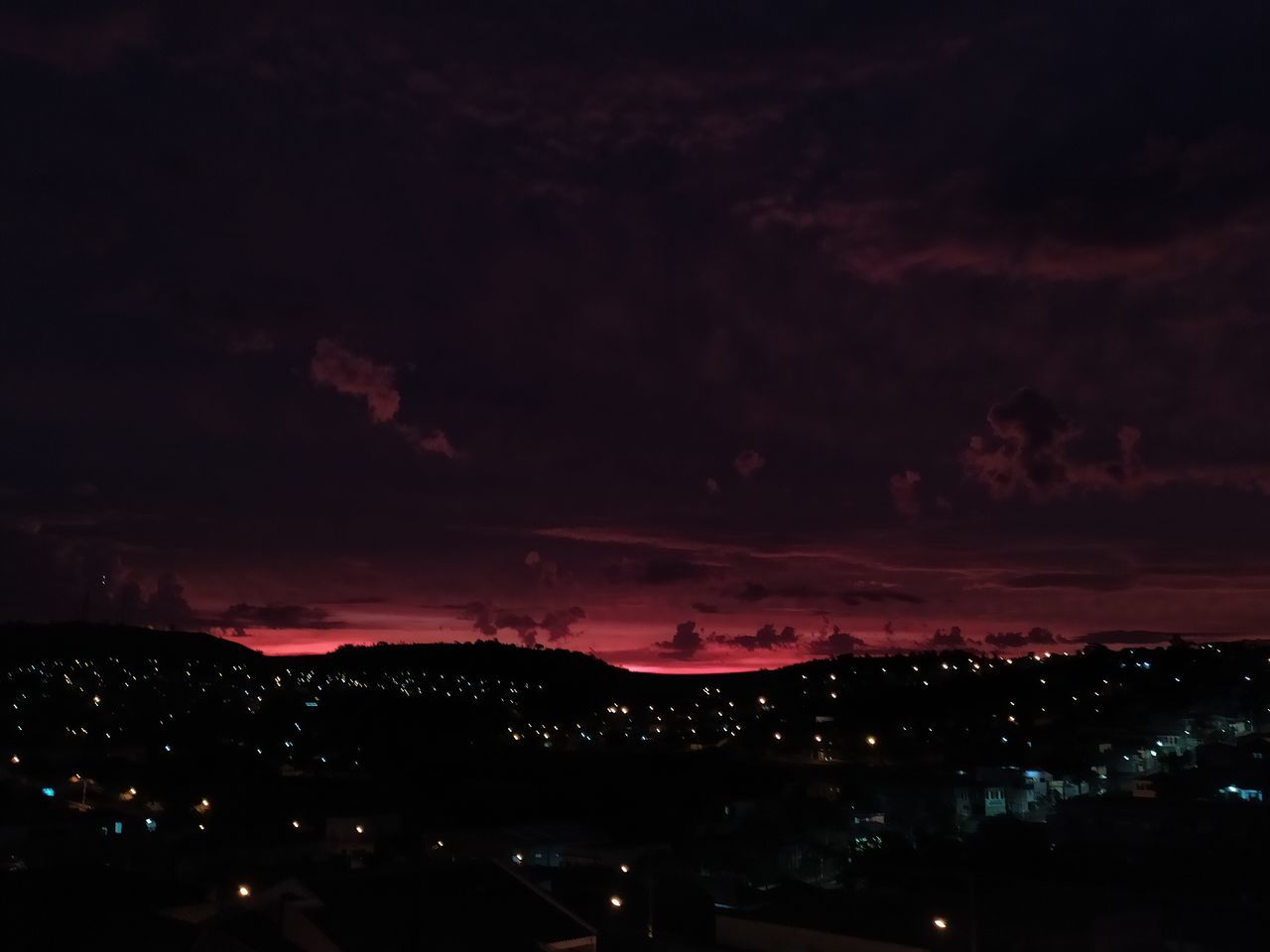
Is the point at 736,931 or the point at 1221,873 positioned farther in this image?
the point at 1221,873

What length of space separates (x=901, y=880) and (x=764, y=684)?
70195 millimetres

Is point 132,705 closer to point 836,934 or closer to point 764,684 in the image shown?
point 764,684

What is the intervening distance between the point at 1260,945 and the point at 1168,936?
3.11ft

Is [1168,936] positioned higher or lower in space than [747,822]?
higher

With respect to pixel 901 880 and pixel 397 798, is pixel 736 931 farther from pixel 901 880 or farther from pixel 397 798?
pixel 397 798

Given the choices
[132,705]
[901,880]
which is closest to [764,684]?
[132,705]

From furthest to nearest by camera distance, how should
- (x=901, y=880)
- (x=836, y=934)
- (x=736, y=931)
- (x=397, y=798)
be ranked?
1. (x=397, y=798)
2. (x=901, y=880)
3. (x=736, y=931)
4. (x=836, y=934)

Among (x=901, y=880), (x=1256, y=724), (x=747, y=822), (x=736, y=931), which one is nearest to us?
(x=736, y=931)

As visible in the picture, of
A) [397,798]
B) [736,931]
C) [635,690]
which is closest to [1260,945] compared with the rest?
[736,931]

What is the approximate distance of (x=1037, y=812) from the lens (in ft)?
94.1

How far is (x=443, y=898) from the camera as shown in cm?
1524

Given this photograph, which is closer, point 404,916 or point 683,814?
point 404,916

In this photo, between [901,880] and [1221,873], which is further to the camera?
[901,880]

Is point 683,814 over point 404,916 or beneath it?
beneath
